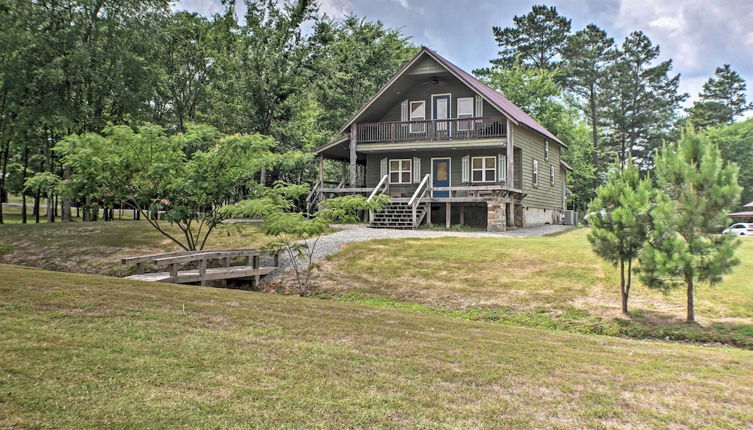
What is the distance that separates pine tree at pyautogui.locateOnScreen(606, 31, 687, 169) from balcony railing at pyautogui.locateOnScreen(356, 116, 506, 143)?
33.8 m

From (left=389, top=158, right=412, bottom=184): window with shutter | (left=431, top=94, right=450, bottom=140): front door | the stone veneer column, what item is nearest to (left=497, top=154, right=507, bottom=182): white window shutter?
(left=431, top=94, right=450, bottom=140): front door

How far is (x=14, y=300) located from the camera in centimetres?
545

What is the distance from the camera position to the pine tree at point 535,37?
50312mm

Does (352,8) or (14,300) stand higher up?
(352,8)

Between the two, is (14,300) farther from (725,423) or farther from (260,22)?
(260,22)

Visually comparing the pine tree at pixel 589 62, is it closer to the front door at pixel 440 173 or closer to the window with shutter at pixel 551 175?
the window with shutter at pixel 551 175

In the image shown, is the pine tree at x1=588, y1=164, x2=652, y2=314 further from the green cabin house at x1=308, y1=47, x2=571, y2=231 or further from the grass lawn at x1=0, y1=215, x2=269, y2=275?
the green cabin house at x1=308, y1=47, x2=571, y2=231

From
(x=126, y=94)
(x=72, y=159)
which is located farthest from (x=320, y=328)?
(x=126, y=94)

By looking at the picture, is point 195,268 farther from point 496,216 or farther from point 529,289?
point 496,216

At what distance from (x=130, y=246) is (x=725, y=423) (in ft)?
58.7

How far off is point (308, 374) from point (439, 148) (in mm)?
20512

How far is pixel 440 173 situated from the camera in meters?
26.0

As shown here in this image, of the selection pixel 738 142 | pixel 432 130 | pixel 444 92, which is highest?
pixel 738 142

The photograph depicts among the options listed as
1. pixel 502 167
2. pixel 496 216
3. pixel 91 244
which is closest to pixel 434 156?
pixel 502 167
